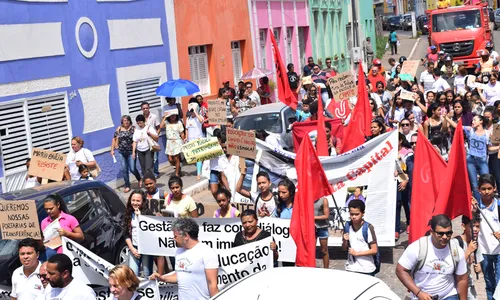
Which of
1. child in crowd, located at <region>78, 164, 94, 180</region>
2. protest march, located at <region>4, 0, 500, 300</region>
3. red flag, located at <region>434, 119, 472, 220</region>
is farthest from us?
child in crowd, located at <region>78, 164, 94, 180</region>

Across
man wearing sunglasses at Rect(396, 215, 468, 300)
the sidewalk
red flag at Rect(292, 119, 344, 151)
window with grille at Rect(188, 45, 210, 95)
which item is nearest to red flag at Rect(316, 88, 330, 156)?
red flag at Rect(292, 119, 344, 151)

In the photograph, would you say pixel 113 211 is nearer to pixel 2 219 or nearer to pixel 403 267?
pixel 2 219

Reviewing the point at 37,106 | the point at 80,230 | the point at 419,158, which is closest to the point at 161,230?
the point at 80,230

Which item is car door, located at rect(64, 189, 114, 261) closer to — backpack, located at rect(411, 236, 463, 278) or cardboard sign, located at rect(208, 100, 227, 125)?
backpack, located at rect(411, 236, 463, 278)

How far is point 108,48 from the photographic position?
1952 centimetres

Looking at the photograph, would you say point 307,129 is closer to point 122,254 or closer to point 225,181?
point 225,181

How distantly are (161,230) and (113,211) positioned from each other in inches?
55.6

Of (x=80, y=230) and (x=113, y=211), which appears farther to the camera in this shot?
(x=113, y=211)

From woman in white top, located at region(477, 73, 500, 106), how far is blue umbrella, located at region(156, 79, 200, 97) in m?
6.15

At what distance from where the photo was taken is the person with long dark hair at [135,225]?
10359mm

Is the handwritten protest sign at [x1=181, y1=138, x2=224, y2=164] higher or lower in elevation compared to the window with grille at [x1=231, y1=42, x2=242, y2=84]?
lower

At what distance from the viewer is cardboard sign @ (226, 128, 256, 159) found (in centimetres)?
1233

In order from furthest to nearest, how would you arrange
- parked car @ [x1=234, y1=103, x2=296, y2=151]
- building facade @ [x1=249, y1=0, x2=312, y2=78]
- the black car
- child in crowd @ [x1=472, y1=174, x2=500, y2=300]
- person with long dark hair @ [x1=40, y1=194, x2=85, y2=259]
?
1. building facade @ [x1=249, y1=0, x2=312, y2=78]
2. parked car @ [x1=234, y1=103, x2=296, y2=151]
3. the black car
4. person with long dark hair @ [x1=40, y1=194, x2=85, y2=259]
5. child in crowd @ [x1=472, y1=174, x2=500, y2=300]

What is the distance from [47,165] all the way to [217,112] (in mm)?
4682
